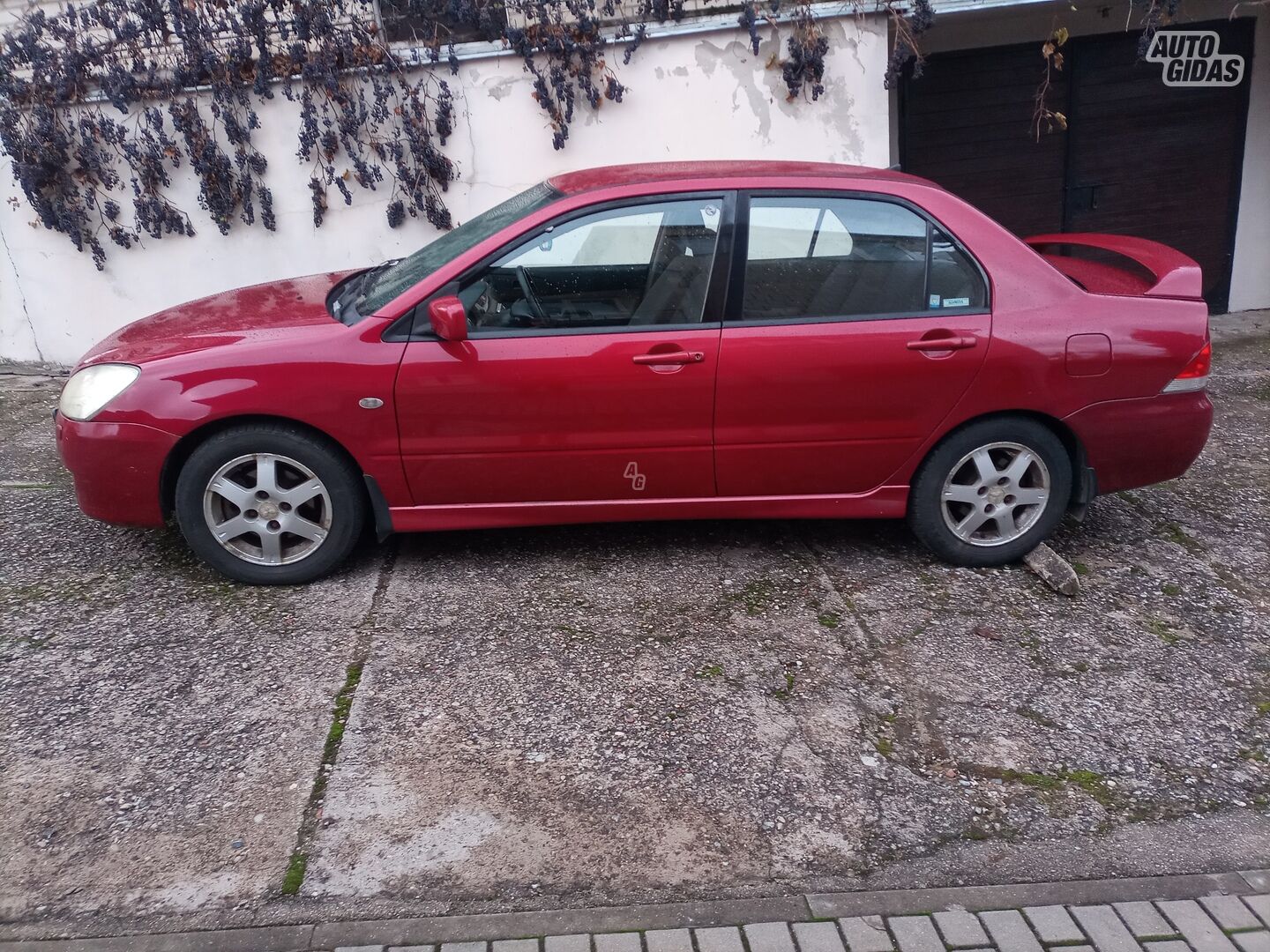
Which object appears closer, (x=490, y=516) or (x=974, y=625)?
(x=974, y=625)

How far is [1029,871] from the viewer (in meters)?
2.97

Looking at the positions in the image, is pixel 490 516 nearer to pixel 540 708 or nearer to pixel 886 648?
pixel 540 708

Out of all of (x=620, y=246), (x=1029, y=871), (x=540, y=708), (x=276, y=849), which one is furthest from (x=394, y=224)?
(x=1029, y=871)

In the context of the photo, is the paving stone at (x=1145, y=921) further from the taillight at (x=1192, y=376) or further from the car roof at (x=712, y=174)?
the car roof at (x=712, y=174)

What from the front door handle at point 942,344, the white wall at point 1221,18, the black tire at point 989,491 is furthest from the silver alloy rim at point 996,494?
the white wall at point 1221,18

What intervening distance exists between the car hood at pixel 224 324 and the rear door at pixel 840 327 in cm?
169

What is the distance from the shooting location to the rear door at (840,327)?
4.27 m

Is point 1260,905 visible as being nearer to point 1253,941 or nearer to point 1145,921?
point 1253,941

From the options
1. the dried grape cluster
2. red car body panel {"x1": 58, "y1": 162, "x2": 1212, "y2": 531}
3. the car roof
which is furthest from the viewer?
the dried grape cluster

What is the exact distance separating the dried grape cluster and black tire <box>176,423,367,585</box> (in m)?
3.65

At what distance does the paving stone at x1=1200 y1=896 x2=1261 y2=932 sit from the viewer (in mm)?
2785

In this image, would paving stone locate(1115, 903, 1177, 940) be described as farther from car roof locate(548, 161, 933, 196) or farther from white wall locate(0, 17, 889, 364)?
white wall locate(0, 17, 889, 364)

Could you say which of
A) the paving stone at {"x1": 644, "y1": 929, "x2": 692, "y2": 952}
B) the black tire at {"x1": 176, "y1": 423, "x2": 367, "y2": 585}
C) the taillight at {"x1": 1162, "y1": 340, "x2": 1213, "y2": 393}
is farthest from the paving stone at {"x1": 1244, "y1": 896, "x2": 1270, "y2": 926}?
the black tire at {"x1": 176, "y1": 423, "x2": 367, "y2": 585}

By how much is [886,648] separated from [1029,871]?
115 centimetres
